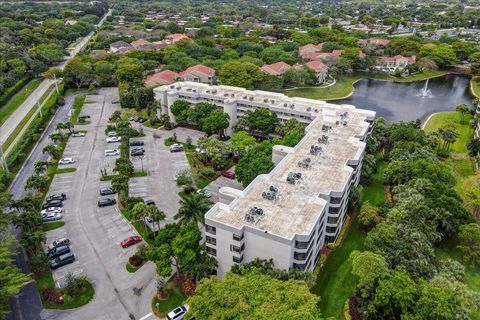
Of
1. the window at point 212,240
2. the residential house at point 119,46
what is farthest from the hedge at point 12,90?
the window at point 212,240

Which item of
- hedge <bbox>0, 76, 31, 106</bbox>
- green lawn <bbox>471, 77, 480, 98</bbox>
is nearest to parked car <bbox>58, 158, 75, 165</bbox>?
hedge <bbox>0, 76, 31, 106</bbox>

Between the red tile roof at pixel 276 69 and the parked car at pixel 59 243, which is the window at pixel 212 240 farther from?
the red tile roof at pixel 276 69

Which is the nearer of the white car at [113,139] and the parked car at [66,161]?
the parked car at [66,161]

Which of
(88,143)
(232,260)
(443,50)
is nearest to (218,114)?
(88,143)

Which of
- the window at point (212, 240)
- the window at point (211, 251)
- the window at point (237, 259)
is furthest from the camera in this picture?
the window at point (211, 251)

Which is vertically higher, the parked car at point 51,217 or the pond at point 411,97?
the parked car at point 51,217

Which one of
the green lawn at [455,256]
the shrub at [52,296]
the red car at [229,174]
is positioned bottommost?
the green lawn at [455,256]

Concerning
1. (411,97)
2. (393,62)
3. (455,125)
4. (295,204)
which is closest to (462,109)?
(455,125)
